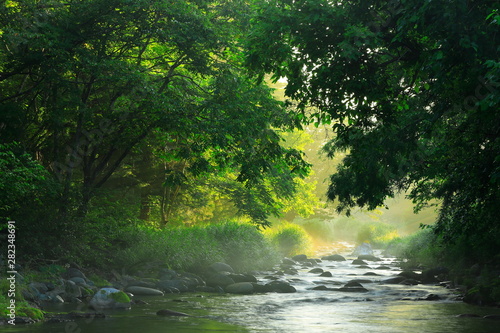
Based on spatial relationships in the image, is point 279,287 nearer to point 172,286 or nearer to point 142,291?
point 172,286

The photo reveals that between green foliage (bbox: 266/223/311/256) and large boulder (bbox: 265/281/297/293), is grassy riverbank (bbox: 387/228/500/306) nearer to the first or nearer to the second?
large boulder (bbox: 265/281/297/293)

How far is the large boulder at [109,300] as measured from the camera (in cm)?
1278

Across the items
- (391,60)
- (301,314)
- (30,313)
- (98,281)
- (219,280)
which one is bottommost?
(301,314)

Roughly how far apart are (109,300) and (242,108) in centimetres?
657

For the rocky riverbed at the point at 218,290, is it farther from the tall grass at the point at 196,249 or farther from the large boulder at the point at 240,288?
the tall grass at the point at 196,249

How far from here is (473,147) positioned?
362 inches

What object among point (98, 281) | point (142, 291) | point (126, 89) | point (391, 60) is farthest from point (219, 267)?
point (391, 60)

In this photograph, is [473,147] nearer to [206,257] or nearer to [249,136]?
[249,136]

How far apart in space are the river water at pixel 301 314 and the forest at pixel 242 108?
2.03 m

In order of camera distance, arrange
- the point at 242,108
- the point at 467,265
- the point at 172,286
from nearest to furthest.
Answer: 1. the point at 242,108
2. the point at 172,286
3. the point at 467,265

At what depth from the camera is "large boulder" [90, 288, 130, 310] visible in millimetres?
12781

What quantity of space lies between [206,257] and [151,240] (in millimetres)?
3367

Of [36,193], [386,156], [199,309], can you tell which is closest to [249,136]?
[386,156]

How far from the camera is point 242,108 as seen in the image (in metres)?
15.4
